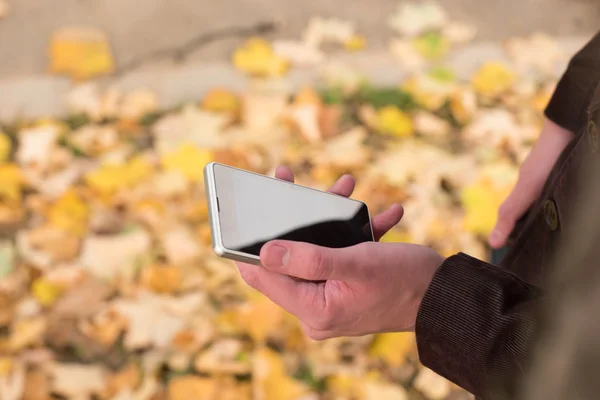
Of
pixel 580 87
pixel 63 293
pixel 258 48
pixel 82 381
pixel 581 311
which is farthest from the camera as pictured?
pixel 258 48

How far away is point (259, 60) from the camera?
180 centimetres

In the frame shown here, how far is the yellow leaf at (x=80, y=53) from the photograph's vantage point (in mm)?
1721

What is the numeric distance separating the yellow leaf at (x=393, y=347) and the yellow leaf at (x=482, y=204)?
0.37 m

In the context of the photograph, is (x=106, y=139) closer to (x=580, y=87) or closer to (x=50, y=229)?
(x=50, y=229)

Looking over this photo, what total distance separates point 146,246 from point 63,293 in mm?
226

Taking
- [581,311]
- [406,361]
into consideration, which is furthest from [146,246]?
[581,311]

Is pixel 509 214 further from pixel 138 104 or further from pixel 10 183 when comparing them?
pixel 10 183

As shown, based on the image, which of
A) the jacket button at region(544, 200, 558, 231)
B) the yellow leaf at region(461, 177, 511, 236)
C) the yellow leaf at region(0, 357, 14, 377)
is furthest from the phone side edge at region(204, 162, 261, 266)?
the yellow leaf at region(461, 177, 511, 236)

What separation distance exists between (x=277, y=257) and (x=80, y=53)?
137cm

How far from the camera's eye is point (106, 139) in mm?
1587

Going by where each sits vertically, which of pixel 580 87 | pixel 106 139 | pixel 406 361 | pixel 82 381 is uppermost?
pixel 580 87

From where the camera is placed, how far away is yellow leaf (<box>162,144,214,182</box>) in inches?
60.6

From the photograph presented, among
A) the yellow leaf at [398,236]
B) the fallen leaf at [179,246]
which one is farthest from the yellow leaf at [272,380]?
the yellow leaf at [398,236]

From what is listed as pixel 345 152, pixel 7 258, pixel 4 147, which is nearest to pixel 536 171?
pixel 345 152
